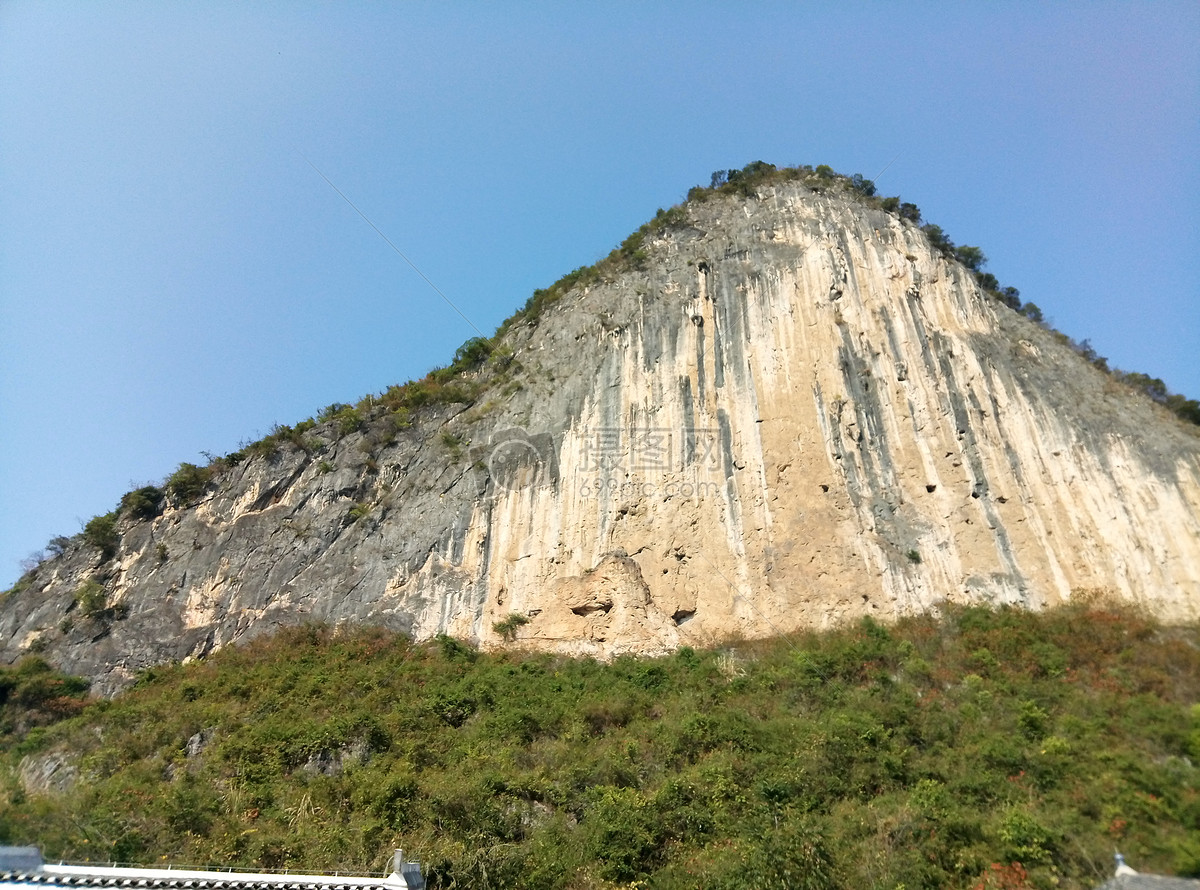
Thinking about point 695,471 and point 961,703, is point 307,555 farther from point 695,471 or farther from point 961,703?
point 961,703

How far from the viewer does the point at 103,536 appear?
25703 mm

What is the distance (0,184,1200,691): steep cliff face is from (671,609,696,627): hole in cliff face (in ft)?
0.18

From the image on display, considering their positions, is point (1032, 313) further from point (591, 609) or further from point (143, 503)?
point (143, 503)

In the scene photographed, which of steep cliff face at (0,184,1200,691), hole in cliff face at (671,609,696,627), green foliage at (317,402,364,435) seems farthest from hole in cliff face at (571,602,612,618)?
green foliage at (317,402,364,435)

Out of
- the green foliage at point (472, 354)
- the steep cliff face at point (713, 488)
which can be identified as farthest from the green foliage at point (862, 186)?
the green foliage at point (472, 354)

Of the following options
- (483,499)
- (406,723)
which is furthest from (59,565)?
(406,723)

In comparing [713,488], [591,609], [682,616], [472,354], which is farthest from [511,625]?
[472,354]

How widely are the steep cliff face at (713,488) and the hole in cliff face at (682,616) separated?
5 cm

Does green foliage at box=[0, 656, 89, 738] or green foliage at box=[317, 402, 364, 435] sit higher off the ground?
green foliage at box=[317, 402, 364, 435]

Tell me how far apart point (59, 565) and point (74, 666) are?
5479 millimetres

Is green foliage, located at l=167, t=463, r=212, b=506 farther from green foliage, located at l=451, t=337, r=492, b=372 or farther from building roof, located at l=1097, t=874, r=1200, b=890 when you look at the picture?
building roof, located at l=1097, t=874, r=1200, b=890

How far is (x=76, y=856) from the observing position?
1230cm

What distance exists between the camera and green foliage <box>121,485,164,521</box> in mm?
26469

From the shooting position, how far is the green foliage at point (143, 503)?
86.8 ft
